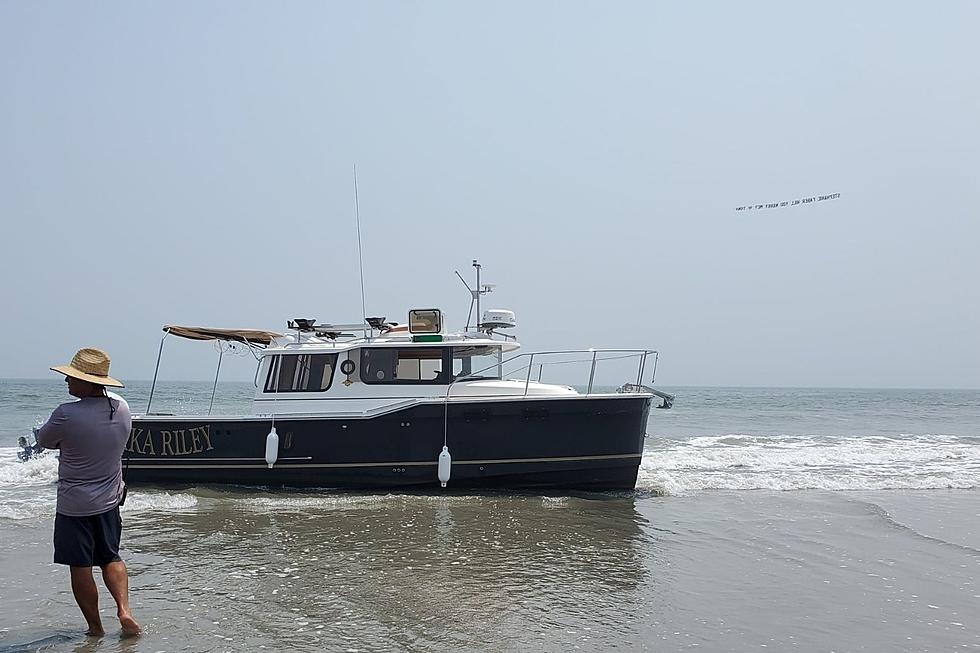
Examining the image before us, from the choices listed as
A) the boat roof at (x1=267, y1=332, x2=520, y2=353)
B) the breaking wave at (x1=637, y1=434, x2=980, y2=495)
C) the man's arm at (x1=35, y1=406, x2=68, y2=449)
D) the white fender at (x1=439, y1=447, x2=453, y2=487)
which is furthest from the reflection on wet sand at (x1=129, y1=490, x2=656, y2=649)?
the breaking wave at (x1=637, y1=434, x2=980, y2=495)

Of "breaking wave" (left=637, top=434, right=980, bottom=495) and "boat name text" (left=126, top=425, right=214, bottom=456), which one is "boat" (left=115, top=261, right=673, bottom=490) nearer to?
"boat name text" (left=126, top=425, right=214, bottom=456)

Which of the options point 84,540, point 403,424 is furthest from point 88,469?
point 403,424

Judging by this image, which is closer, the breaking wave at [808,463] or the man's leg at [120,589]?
the man's leg at [120,589]

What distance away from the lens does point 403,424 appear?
1004 cm

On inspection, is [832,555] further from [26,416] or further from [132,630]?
[26,416]

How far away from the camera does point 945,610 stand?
567 cm

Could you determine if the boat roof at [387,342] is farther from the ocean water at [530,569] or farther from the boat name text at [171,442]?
Result: the ocean water at [530,569]

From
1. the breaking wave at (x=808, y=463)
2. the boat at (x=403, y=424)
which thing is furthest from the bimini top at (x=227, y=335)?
the breaking wave at (x=808, y=463)

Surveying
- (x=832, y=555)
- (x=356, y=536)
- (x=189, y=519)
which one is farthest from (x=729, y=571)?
(x=189, y=519)

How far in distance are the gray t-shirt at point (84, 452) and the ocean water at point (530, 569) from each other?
36.8 inches

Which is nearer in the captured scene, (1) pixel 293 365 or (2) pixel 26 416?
(1) pixel 293 365

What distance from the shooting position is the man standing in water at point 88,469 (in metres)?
4.29

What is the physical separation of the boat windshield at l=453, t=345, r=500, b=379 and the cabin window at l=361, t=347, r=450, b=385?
23 cm

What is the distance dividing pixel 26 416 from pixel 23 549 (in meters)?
23.9
